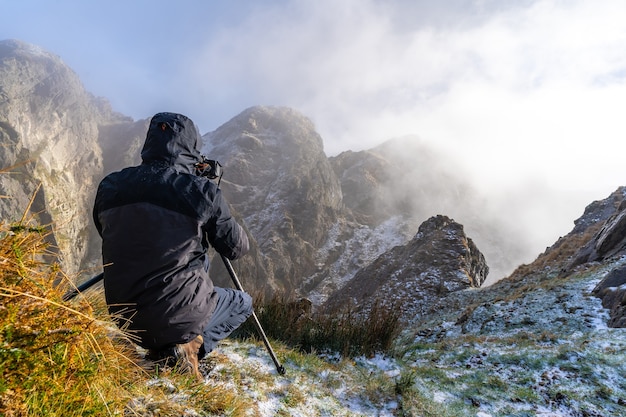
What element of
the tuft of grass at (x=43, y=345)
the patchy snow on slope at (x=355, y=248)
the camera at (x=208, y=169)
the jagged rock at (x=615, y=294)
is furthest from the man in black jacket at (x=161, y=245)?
the patchy snow on slope at (x=355, y=248)

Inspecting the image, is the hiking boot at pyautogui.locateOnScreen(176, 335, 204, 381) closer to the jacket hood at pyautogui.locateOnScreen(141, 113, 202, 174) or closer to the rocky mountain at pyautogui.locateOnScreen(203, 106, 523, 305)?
the jacket hood at pyautogui.locateOnScreen(141, 113, 202, 174)

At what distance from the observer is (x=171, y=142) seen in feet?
10.3

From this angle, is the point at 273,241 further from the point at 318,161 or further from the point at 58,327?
the point at 58,327

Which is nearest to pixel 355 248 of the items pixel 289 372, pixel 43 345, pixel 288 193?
pixel 288 193

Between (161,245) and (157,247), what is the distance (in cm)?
3

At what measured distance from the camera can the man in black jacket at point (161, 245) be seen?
266 centimetres

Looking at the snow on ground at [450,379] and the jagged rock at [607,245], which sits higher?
the jagged rock at [607,245]

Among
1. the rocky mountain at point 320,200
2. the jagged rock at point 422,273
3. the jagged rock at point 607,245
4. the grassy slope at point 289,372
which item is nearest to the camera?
the grassy slope at point 289,372

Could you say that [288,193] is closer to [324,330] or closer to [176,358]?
[324,330]

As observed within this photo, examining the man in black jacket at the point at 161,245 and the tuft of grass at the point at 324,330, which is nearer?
the man in black jacket at the point at 161,245

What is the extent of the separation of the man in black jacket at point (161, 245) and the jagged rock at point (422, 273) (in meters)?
18.8

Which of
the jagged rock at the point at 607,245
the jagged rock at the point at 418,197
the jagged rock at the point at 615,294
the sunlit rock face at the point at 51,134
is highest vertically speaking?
the jagged rock at the point at 418,197

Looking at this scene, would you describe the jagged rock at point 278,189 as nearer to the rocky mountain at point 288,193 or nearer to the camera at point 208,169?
the rocky mountain at point 288,193

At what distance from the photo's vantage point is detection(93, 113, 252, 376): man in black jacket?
2.66 m
